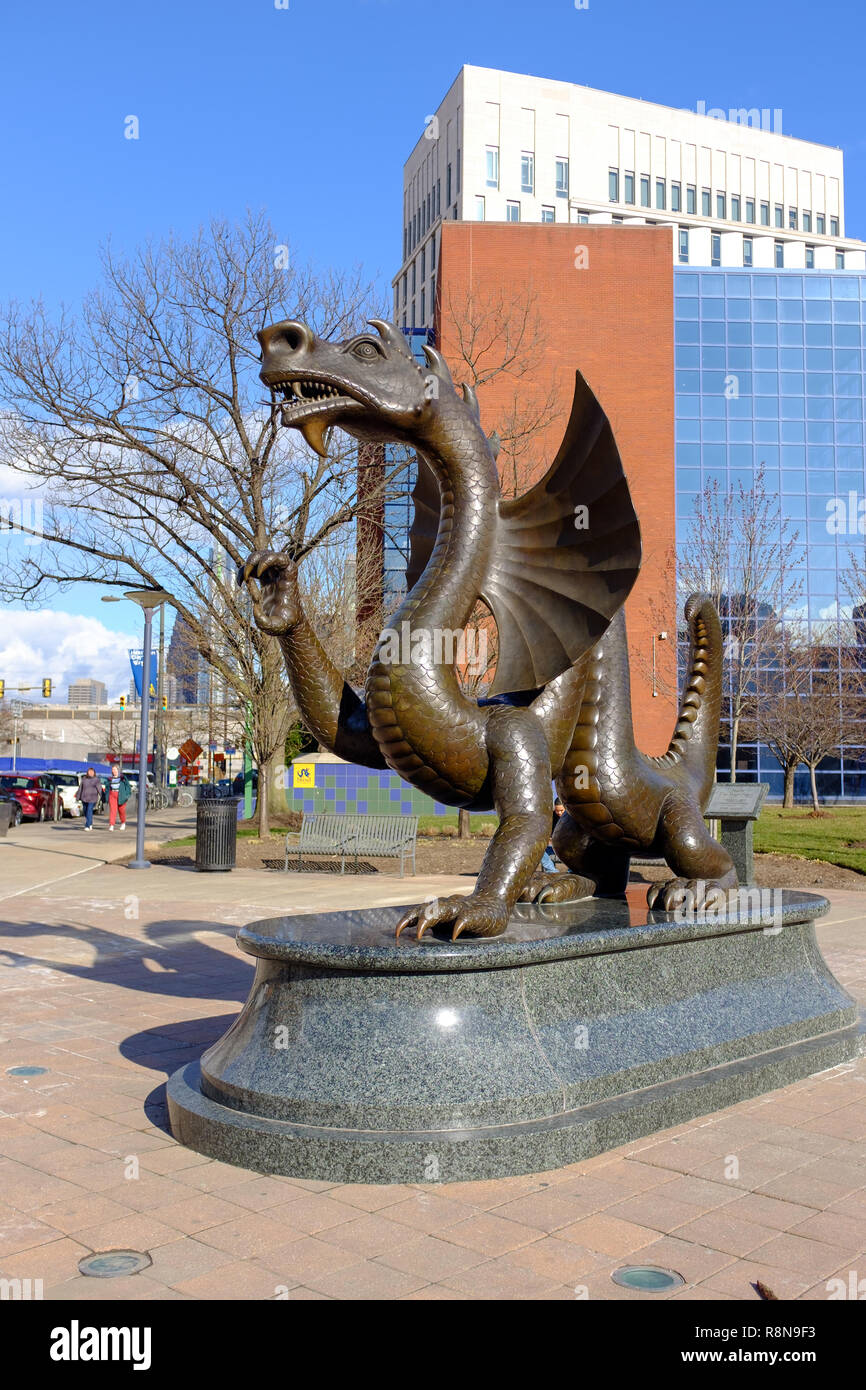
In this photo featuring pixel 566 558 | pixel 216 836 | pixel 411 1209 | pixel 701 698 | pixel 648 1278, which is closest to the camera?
pixel 648 1278

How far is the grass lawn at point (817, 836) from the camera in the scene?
18547mm

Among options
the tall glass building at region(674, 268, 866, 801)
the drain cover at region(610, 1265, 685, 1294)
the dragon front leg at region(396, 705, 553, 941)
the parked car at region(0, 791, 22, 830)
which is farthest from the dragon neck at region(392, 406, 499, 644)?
the tall glass building at region(674, 268, 866, 801)

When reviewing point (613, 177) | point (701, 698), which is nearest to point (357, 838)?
point (701, 698)

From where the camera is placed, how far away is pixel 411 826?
52.0ft

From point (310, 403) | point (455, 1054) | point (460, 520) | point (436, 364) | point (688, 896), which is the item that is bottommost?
point (455, 1054)

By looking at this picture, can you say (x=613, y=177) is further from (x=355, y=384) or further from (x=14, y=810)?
(x=355, y=384)

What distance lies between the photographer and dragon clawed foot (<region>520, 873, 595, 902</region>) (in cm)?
600

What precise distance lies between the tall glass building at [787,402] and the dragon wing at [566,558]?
38.1 meters

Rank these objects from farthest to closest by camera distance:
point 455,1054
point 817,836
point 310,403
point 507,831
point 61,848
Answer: point 817,836 → point 61,848 → point 507,831 → point 310,403 → point 455,1054

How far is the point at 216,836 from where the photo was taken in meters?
15.8

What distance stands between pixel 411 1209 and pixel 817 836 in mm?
21040

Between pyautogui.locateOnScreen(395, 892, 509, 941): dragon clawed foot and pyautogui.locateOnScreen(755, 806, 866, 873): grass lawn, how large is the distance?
13210 millimetres

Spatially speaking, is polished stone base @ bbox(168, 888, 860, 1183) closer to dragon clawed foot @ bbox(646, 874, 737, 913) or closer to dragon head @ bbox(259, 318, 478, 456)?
dragon clawed foot @ bbox(646, 874, 737, 913)

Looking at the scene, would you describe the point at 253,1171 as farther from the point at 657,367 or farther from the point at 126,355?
the point at 657,367
